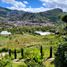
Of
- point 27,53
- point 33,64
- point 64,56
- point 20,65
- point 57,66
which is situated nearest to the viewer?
point 64,56

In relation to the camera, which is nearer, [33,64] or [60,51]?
[60,51]

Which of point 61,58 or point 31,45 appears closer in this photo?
point 61,58

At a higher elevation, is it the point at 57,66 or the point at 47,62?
the point at 57,66

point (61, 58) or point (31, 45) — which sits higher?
point (61, 58)

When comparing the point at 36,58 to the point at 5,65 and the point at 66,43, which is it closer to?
the point at 5,65

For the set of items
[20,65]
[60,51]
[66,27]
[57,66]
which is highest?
[66,27]

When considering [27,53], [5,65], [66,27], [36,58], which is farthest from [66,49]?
[27,53]

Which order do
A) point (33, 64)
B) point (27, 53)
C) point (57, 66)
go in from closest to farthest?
point (57, 66) → point (33, 64) → point (27, 53)

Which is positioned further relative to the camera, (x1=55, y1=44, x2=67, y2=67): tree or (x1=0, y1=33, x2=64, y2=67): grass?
(x1=0, y1=33, x2=64, y2=67): grass

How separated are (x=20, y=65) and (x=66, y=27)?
16.6 m

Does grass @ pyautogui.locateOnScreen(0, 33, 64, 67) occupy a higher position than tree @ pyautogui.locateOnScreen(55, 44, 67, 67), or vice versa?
Result: tree @ pyautogui.locateOnScreen(55, 44, 67, 67)

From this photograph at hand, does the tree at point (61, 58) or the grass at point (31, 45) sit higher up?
the tree at point (61, 58)

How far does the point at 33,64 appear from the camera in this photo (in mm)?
27109

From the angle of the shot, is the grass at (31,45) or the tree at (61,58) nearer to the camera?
the tree at (61,58)
